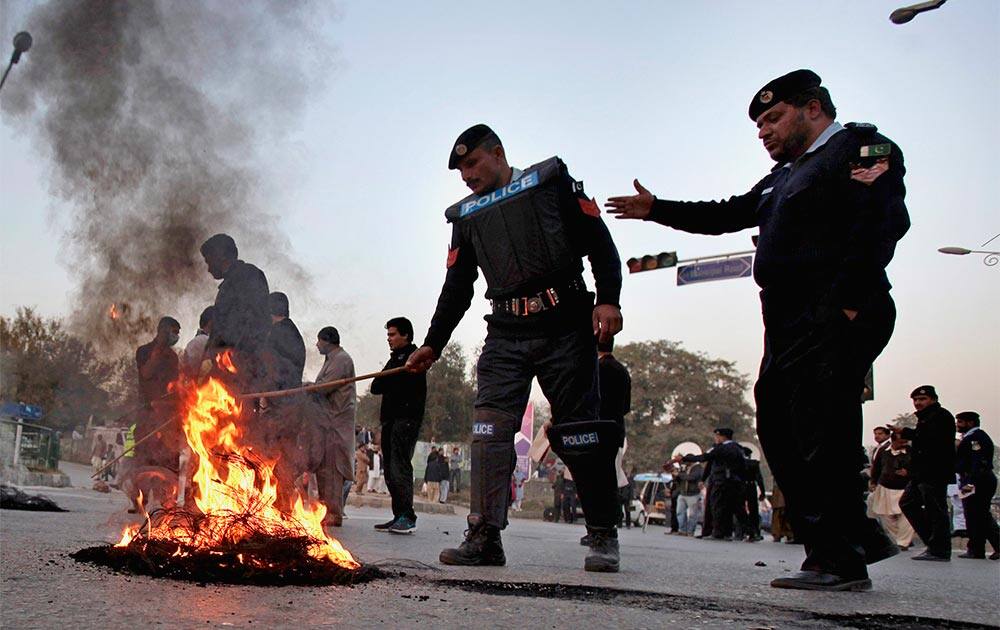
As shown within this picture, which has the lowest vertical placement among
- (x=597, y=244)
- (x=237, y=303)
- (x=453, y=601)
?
(x=453, y=601)

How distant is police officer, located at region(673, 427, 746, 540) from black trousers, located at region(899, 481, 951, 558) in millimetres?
4299

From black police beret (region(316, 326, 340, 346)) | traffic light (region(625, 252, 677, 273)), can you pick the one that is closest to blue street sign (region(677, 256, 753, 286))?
traffic light (region(625, 252, 677, 273))

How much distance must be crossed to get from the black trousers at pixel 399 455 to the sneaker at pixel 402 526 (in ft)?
0.39

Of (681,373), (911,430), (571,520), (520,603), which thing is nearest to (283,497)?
(520,603)

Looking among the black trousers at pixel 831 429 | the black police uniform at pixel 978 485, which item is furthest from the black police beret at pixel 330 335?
the black police uniform at pixel 978 485

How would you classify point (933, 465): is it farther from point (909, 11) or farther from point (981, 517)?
point (909, 11)

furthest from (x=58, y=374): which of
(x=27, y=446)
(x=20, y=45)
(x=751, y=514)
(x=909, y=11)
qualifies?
(x=751, y=514)

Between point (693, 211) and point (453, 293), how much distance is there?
133cm

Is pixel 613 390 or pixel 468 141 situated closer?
pixel 468 141

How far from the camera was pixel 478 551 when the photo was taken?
4395 millimetres

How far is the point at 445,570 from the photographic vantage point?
3.97 m

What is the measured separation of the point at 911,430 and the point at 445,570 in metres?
9.82

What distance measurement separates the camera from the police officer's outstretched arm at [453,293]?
196 inches

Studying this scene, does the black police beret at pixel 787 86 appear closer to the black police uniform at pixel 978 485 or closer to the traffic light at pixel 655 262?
the black police uniform at pixel 978 485
